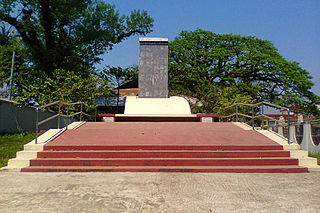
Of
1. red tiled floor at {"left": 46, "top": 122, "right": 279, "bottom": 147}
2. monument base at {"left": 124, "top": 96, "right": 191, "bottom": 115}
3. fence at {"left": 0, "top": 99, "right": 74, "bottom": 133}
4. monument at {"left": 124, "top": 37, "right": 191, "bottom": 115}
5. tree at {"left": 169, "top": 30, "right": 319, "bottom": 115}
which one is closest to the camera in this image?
red tiled floor at {"left": 46, "top": 122, "right": 279, "bottom": 147}

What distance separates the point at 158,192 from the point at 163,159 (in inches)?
84.6

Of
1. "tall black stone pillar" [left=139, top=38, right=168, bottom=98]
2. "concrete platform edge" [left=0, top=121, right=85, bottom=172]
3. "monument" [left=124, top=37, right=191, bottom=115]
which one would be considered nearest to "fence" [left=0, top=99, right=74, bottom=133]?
"monument" [left=124, top=37, right=191, bottom=115]

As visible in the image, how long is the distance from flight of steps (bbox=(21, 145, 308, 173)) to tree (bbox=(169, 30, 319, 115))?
73.8 feet

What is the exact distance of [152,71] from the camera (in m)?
15.5

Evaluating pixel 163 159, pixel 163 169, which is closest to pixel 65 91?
pixel 163 159

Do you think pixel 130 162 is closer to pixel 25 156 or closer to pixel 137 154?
pixel 137 154

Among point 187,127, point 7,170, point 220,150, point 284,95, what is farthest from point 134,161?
point 284,95

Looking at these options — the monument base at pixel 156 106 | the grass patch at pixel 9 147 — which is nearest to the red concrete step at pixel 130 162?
the grass patch at pixel 9 147

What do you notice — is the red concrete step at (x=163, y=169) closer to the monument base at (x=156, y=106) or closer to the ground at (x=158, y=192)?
the ground at (x=158, y=192)

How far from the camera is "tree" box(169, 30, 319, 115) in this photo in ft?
101

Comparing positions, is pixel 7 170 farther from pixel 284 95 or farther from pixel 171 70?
pixel 284 95

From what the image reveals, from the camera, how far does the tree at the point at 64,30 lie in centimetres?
1867

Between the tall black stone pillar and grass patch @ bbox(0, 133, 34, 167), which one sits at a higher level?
the tall black stone pillar

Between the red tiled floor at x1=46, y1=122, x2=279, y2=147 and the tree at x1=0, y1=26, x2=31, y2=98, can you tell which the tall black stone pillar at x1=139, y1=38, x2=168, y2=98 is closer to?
the red tiled floor at x1=46, y1=122, x2=279, y2=147
